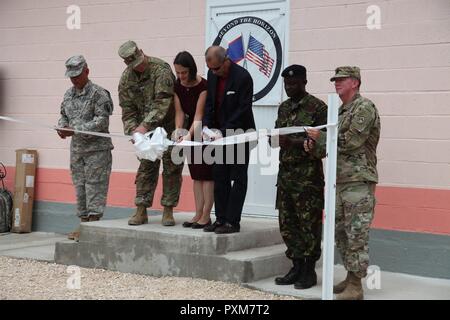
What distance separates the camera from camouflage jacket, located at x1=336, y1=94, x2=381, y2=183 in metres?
5.32

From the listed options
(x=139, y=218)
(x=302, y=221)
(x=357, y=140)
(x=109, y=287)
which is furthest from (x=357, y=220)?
(x=139, y=218)

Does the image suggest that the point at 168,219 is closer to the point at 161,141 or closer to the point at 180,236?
the point at 180,236

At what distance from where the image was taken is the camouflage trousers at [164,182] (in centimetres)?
658

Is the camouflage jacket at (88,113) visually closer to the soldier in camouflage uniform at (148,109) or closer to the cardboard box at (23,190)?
the soldier in camouflage uniform at (148,109)

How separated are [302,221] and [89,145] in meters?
2.59

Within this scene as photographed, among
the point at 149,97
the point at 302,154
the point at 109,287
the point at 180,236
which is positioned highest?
the point at 149,97

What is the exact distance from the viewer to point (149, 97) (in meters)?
6.49

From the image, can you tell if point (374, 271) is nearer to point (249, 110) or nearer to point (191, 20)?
point (249, 110)

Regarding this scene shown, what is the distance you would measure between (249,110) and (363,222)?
4.64 feet

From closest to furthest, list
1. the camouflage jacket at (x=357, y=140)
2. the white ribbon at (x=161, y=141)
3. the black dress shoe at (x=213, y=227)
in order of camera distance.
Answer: the camouflage jacket at (x=357, y=140) < the white ribbon at (x=161, y=141) < the black dress shoe at (x=213, y=227)

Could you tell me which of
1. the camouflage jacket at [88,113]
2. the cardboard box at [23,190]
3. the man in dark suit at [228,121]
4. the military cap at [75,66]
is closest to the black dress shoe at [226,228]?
the man in dark suit at [228,121]

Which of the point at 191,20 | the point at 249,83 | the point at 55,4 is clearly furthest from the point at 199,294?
the point at 55,4

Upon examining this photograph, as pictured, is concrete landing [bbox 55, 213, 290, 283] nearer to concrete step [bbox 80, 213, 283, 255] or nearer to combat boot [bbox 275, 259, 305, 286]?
concrete step [bbox 80, 213, 283, 255]

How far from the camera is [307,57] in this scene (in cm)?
736
